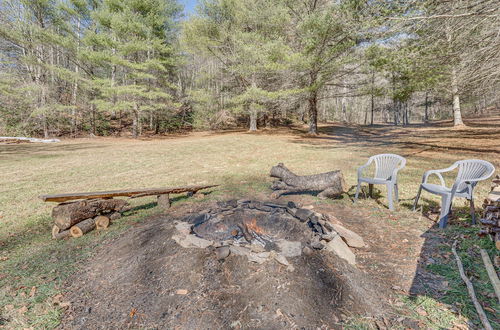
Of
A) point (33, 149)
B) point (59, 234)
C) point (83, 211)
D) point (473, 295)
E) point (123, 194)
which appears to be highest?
point (33, 149)

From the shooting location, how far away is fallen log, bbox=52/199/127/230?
304 cm

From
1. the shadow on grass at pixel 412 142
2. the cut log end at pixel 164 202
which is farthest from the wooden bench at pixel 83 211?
the shadow on grass at pixel 412 142

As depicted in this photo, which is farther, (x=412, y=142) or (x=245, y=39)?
(x=245, y=39)

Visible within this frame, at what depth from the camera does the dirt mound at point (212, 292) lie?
1.71 metres

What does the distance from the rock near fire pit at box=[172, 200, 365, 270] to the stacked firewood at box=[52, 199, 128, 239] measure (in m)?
1.46

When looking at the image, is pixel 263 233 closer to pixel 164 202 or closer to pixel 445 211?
pixel 164 202

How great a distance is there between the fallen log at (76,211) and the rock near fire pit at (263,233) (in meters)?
1.49

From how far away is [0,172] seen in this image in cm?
677

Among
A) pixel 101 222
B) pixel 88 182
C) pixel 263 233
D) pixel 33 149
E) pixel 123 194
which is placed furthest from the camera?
pixel 33 149

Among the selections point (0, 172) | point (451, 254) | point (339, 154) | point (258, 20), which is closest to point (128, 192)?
point (451, 254)

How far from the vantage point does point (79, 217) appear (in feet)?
10.4

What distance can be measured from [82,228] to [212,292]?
7.91 feet

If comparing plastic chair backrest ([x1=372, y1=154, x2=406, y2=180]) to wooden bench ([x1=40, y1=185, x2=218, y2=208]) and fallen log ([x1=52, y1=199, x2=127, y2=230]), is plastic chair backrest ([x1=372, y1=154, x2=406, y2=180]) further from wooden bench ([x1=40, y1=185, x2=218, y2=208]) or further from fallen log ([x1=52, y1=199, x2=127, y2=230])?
fallen log ([x1=52, y1=199, x2=127, y2=230])

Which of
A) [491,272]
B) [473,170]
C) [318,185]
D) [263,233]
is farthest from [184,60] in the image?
[491,272]
